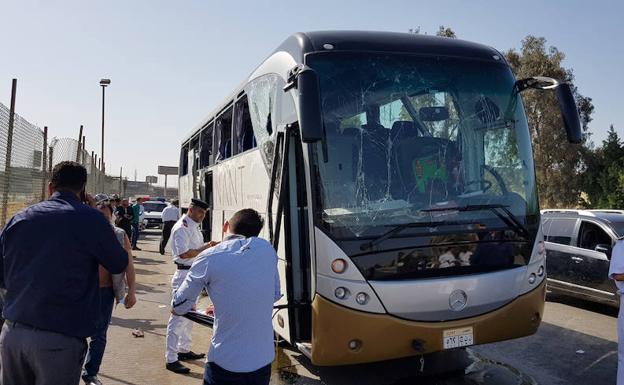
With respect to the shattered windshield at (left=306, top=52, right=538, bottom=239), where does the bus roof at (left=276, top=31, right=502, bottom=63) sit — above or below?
above

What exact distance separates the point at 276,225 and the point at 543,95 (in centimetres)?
3170

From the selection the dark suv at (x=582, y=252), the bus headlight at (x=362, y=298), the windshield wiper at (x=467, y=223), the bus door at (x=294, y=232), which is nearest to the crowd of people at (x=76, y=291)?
the bus headlight at (x=362, y=298)

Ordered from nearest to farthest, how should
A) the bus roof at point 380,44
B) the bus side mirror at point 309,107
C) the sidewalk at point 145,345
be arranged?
the bus side mirror at point 309,107
the bus roof at point 380,44
the sidewalk at point 145,345

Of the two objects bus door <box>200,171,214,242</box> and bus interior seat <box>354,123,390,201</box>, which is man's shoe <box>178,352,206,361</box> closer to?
bus interior seat <box>354,123,390,201</box>

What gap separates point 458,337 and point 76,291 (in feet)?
10.6

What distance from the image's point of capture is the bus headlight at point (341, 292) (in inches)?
180

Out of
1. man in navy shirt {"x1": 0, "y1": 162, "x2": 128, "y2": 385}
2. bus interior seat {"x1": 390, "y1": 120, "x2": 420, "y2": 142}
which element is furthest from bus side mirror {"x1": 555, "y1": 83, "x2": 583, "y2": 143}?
man in navy shirt {"x1": 0, "y1": 162, "x2": 128, "y2": 385}

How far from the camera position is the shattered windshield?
477cm

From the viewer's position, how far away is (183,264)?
6.16m

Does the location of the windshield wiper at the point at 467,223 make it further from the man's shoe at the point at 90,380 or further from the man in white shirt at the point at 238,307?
the man's shoe at the point at 90,380

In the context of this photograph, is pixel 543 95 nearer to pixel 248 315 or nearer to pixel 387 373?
pixel 387 373

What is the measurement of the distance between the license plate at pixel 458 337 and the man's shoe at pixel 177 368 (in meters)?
2.93

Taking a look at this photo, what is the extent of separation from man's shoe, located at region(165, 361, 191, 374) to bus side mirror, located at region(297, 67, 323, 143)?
10.5ft

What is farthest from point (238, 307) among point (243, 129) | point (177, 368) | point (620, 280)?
point (243, 129)
